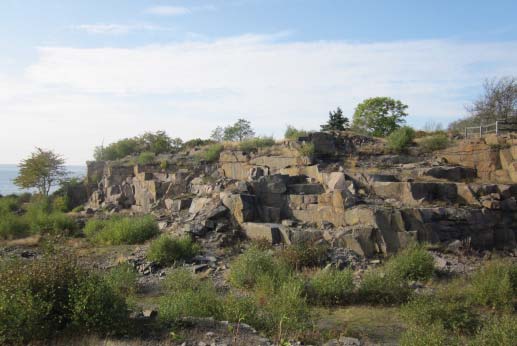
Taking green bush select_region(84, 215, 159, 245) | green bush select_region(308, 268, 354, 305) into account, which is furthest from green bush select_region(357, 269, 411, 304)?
green bush select_region(84, 215, 159, 245)

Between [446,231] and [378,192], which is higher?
[378,192]

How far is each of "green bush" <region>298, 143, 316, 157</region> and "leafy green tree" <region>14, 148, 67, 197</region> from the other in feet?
52.9

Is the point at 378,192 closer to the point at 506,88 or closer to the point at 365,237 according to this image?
the point at 365,237

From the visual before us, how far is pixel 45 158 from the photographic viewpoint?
1022 inches

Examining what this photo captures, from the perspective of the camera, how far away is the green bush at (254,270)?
9665 mm

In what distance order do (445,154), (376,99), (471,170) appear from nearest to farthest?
(471,170), (445,154), (376,99)

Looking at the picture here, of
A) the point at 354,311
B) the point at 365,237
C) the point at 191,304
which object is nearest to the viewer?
the point at 191,304

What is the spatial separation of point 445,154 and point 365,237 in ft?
24.9

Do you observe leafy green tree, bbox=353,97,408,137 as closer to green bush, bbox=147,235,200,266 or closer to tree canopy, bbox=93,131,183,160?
tree canopy, bbox=93,131,183,160

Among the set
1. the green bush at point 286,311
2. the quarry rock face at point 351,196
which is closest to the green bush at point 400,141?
the quarry rock face at point 351,196

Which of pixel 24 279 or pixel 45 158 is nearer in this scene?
pixel 24 279

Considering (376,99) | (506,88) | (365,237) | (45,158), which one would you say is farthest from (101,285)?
(376,99)

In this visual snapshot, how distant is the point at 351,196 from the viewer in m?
13.5

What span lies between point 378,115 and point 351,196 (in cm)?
2358
